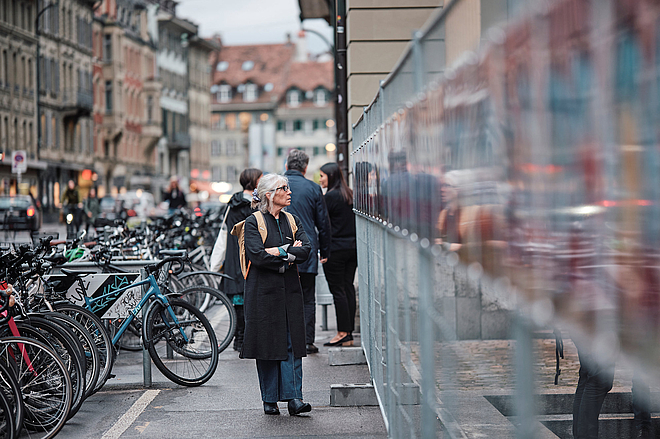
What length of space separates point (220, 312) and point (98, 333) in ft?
7.31

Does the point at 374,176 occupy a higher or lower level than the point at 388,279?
higher

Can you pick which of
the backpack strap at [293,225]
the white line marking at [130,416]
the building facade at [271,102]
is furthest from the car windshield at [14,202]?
the building facade at [271,102]

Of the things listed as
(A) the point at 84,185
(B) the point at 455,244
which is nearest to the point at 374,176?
(B) the point at 455,244

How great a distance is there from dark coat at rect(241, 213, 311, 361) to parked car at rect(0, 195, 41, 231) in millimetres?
31883

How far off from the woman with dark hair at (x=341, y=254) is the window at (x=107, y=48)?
65.5 m

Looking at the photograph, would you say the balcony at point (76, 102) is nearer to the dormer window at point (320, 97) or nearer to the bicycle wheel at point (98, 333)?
the dormer window at point (320, 97)

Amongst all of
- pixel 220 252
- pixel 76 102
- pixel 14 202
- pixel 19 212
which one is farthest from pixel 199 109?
pixel 220 252

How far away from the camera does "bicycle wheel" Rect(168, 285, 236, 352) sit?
30.1 ft

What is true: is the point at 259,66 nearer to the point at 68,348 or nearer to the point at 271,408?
the point at 271,408

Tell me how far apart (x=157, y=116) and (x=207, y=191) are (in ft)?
49.0

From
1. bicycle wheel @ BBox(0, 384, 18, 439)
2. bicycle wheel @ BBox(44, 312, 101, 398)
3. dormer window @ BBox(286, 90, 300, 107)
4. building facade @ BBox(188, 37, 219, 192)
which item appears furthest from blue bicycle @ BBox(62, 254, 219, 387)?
dormer window @ BBox(286, 90, 300, 107)

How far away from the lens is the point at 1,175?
5094cm

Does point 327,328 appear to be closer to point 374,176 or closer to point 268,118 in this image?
point 374,176

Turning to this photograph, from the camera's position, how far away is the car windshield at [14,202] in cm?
3791
